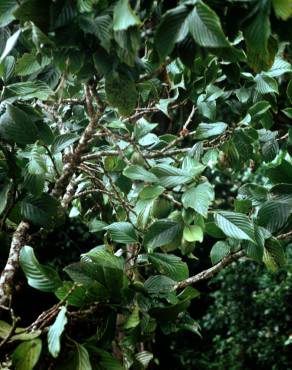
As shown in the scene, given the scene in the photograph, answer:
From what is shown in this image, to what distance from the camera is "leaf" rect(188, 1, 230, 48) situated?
71cm

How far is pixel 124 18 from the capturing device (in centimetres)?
71

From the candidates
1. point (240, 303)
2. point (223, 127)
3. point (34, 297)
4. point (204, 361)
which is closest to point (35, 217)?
point (223, 127)

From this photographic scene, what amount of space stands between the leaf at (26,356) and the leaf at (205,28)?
0.59 meters

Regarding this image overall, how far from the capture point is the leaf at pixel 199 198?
99cm

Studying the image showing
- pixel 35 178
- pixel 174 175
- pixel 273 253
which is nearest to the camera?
pixel 174 175

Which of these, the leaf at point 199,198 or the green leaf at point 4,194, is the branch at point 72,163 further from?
the leaf at point 199,198

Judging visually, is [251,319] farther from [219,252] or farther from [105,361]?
[105,361]

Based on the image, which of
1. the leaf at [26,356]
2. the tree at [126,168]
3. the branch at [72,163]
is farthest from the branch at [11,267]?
the leaf at [26,356]

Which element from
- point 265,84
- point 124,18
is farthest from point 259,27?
point 265,84

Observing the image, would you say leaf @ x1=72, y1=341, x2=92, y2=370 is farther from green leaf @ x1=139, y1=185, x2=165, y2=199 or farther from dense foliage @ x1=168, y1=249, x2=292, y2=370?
dense foliage @ x1=168, y1=249, x2=292, y2=370

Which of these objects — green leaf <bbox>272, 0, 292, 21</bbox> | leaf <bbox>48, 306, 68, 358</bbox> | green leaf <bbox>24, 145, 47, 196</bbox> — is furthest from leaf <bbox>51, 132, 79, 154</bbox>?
green leaf <bbox>272, 0, 292, 21</bbox>

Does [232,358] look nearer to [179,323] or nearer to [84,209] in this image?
[84,209]

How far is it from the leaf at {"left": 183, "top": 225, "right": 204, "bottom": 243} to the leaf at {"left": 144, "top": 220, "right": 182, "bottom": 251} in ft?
0.05

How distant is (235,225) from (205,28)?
46cm
